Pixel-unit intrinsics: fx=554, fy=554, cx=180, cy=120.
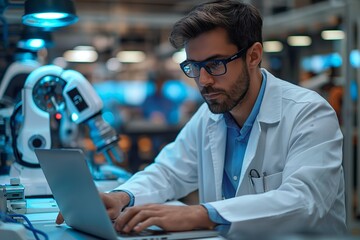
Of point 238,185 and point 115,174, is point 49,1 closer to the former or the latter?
point 115,174

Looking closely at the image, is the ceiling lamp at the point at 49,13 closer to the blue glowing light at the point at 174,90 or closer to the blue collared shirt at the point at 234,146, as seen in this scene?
the blue collared shirt at the point at 234,146

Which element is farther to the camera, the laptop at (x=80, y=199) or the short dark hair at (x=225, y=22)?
the short dark hair at (x=225, y=22)

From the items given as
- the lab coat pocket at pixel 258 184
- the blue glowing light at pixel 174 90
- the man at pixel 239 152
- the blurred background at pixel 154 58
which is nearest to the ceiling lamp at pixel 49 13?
the blurred background at pixel 154 58

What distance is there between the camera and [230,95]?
1947 millimetres

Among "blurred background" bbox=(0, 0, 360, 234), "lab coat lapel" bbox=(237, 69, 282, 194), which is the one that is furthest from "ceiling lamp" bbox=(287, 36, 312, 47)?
"lab coat lapel" bbox=(237, 69, 282, 194)

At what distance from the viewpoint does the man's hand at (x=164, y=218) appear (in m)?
1.44

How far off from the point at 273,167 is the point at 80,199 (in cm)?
73

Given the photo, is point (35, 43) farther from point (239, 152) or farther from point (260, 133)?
point (260, 133)

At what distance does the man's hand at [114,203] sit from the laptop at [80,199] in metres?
0.11

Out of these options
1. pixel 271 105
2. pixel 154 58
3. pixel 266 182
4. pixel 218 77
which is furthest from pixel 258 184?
pixel 154 58

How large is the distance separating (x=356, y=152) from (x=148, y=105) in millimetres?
5544

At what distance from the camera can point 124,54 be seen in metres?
10.8

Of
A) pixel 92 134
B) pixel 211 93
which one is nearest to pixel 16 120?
pixel 92 134

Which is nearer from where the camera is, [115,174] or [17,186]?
[17,186]
